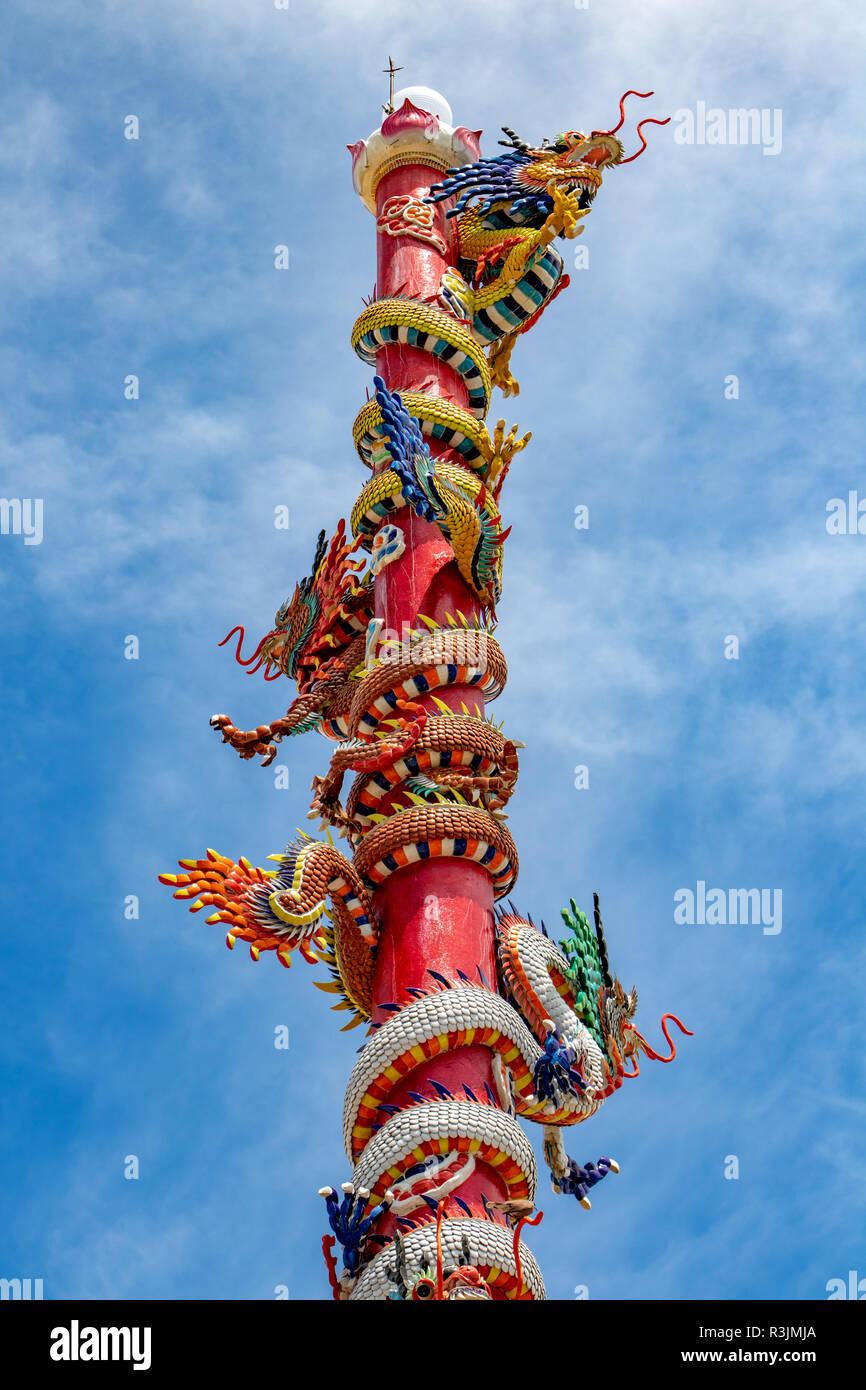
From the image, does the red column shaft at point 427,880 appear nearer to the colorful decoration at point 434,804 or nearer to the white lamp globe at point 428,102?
the colorful decoration at point 434,804

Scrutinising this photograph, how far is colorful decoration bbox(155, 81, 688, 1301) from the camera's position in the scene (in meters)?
12.2

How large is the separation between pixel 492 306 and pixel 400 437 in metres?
3.52

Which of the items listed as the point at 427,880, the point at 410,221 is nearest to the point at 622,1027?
the point at 427,880

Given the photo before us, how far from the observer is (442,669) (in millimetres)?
14617

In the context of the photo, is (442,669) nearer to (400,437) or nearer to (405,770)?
(405,770)

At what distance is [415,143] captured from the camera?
18234mm

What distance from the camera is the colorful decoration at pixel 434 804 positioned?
12188mm

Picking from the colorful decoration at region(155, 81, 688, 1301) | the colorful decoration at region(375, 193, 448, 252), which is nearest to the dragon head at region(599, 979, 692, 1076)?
the colorful decoration at region(155, 81, 688, 1301)

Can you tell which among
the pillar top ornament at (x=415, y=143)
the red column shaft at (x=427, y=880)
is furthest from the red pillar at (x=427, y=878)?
the pillar top ornament at (x=415, y=143)

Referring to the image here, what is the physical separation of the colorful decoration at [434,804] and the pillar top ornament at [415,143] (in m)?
0.02

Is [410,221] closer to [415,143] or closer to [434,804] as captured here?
[415,143]

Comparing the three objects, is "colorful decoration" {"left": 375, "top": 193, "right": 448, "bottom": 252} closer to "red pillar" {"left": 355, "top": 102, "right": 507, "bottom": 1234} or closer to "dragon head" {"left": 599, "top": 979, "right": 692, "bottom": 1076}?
"red pillar" {"left": 355, "top": 102, "right": 507, "bottom": 1234}

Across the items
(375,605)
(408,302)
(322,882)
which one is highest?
(408,302)
